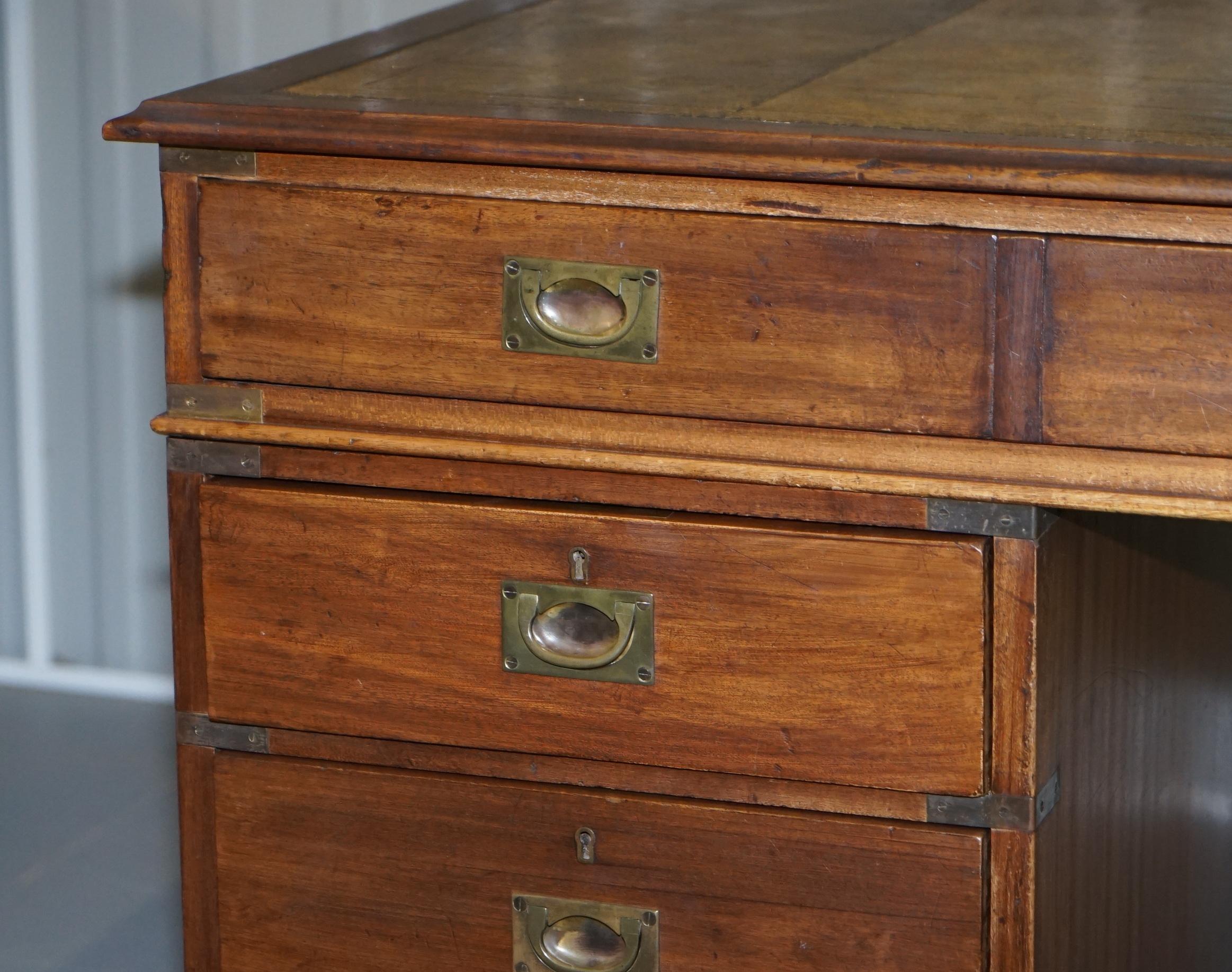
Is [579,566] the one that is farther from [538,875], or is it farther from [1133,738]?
[1133,738]

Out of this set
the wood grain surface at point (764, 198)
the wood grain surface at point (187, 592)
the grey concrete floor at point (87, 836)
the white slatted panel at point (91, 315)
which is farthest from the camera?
the white slatted panel at point (91, 315)

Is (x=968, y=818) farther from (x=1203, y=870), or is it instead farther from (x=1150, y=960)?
(x=1203, y=870)

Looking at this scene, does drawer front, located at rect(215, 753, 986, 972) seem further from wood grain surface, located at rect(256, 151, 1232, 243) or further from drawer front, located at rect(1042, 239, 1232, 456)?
wood grain surface, located at rect(256, 151, 1232, 243)

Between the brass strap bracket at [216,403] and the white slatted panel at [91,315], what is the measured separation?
103 centimetres

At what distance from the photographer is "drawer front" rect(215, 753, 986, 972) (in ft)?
3.59

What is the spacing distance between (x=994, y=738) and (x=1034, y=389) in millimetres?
213

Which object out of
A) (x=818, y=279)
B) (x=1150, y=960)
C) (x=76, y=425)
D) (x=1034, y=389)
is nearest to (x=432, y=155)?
(x=818, y=279)

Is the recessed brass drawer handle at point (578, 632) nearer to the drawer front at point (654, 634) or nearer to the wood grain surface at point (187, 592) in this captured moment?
the drawer front at point (654, 634)

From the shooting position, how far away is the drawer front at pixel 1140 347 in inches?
37.7

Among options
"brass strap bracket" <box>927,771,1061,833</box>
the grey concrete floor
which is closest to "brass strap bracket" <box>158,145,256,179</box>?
"brass strap bracket" <box>927,771,1061,833</box>

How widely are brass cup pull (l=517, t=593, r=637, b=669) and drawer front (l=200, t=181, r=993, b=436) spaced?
0.13m

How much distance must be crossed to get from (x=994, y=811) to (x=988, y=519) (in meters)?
0.18

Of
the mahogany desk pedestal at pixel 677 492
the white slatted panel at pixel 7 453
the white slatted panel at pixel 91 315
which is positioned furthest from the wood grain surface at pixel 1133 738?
the white slatted panel at pixel 7 453

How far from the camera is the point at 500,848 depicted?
3.79ft
